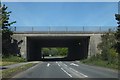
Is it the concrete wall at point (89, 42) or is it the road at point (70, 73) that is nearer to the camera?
the road at point (70, 73)

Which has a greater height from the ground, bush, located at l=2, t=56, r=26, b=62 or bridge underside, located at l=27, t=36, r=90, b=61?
bridge underside, located at l=27, t=36, r=90, b=61

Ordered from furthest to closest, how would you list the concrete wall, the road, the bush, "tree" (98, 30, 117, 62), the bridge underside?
1. the bridge underside
2. the concrete wall
3. the bush
4. "tree" (98, 30, 117, 62)
5. the road

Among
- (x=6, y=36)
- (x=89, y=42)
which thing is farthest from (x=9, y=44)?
(x=89, y=42)

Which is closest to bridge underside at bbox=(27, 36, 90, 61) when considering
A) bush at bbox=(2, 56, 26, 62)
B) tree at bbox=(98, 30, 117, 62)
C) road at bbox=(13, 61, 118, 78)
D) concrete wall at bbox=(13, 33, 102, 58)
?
concrete wall at bbox=(13, 33, 102, 58)

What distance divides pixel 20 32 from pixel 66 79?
172 feet

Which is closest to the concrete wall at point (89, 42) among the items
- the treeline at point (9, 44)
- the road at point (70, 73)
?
the treeline at point (9, 44)

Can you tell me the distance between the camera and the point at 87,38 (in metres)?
75.5

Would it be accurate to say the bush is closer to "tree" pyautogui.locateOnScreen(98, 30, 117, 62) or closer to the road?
"tree" pyautogui.locateOnScreen(98, 30, 117, 62)

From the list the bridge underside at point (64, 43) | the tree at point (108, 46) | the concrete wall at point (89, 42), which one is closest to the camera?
the tree at point (108, 46)

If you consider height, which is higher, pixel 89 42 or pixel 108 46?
pixel 89 42

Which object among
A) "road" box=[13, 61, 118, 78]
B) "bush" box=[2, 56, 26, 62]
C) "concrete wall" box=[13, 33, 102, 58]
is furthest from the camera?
"concrete wall" box=[13, 33, 102, 58]

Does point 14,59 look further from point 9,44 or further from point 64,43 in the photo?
point 64,43

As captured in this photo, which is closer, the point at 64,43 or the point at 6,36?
the point at 6,36

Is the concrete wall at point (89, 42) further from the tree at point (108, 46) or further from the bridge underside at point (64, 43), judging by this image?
the tree at point (108, 46)
